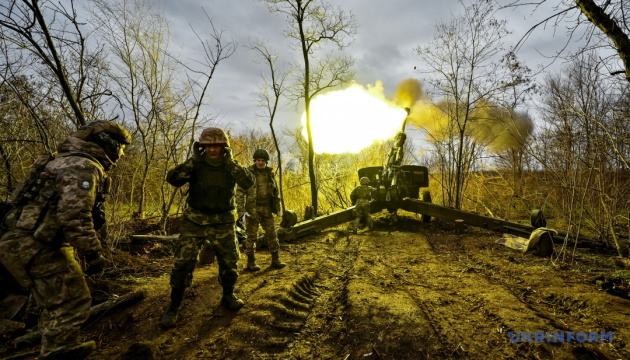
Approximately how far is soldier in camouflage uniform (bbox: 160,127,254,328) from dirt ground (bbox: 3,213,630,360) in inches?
16.1

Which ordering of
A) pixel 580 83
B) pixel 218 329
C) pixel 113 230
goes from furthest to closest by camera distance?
pixel 580 83 < pixel 113 230 < pixel 218 329

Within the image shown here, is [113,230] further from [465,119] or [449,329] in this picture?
[465,119]

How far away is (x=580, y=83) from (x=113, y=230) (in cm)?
991

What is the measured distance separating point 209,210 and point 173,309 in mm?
1168

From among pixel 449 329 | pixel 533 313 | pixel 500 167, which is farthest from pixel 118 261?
pixel 500 167

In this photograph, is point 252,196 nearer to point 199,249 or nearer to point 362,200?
point 199,249

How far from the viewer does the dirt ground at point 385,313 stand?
8.06ft

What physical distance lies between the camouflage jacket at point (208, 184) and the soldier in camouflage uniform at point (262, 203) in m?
1.51

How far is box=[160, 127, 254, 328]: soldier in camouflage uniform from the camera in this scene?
3180 mm

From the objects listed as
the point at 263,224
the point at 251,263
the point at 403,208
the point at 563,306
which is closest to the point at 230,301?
the point at 251,263

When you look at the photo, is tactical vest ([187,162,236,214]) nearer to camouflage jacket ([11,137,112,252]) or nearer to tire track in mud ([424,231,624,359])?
camouflage jacket ([11,137,112,252])

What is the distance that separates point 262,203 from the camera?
201 inches

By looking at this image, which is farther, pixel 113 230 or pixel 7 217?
pixel 113 230

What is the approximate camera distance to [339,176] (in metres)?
14.4
